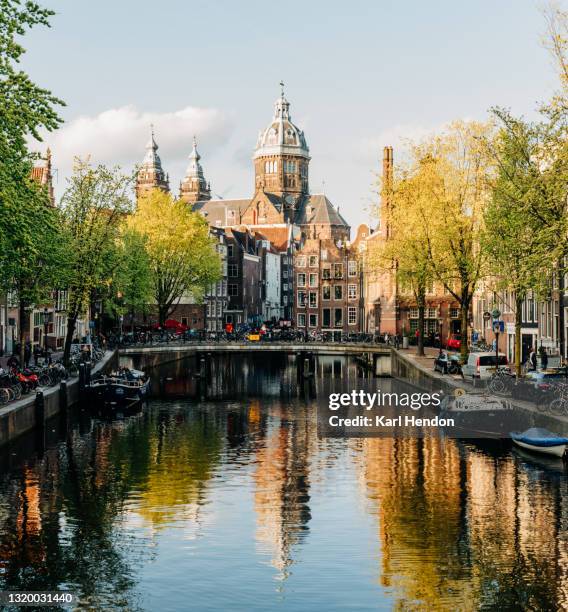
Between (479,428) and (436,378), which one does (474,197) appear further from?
(479,428)

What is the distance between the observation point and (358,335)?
348 feet

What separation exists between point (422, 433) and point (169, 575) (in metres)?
28.5

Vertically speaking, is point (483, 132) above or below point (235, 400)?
above

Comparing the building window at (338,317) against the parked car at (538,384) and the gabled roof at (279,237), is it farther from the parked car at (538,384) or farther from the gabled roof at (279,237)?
the parked car at (538,384)

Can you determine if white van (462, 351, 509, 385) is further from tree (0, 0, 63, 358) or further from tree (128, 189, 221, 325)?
tree (128, 189, 221, 325)

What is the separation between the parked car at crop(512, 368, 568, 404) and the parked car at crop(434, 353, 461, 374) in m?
12.2

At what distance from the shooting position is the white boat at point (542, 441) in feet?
136

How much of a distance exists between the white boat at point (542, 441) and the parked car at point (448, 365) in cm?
2241

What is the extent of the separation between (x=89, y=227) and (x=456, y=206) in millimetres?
26885

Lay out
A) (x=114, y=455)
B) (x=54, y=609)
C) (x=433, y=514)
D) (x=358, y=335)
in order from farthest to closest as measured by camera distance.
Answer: (x=358, y=335) < (x=114, y=455) < (x=433, y=514) < (x=54, y=609)

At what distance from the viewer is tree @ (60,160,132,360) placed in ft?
239

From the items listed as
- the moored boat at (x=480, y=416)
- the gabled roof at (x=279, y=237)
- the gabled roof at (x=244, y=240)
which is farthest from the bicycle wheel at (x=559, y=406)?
the gabled roof at (x=279, y=237)

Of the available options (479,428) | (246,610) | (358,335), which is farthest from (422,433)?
(358,335)

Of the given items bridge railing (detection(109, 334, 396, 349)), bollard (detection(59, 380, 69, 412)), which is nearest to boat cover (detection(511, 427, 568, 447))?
bollard (detection(59, 380, 69, 412))
